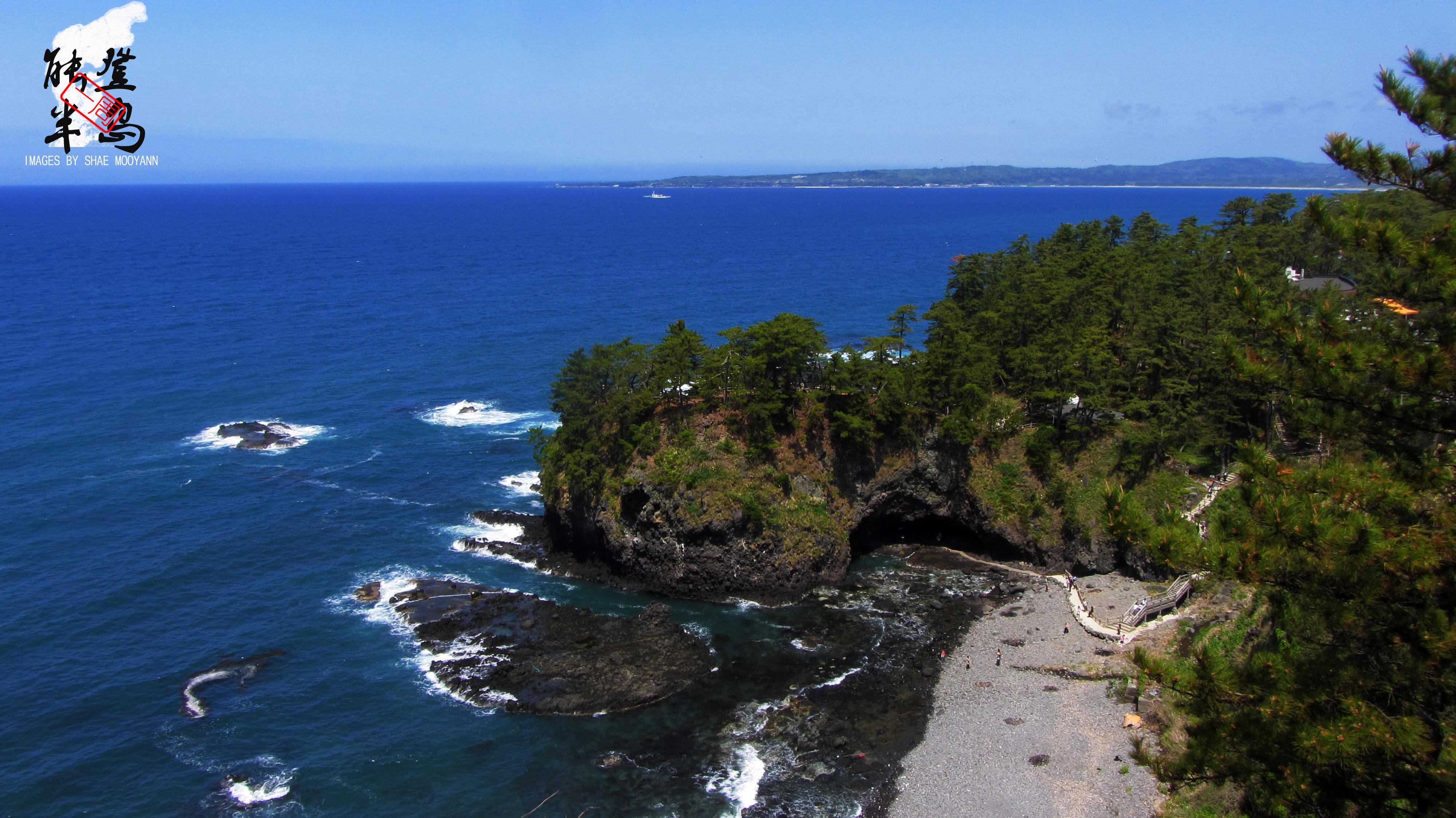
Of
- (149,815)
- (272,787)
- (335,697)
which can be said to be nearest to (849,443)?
(335,697)

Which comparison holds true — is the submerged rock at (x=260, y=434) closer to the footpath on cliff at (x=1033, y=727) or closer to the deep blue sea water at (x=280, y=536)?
the deep blue sea water at (x=280, y=536)

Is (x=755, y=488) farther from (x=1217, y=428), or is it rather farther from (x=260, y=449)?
(x=260, y=449)

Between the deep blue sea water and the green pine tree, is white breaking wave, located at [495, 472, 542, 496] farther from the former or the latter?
the green pine tree

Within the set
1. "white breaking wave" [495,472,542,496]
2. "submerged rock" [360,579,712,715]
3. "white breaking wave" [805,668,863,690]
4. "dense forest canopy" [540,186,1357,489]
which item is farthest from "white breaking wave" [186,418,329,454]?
"white breaking wave" [805,668,863,690]

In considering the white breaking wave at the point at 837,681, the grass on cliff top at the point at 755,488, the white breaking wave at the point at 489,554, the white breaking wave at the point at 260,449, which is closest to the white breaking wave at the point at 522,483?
the white breaking wave at the point at 489,554

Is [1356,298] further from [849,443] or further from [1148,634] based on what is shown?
[849,443]

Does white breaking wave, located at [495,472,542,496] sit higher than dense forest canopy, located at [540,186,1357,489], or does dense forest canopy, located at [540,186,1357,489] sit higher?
dense forest canopy, located at [540,186,1357,489]
